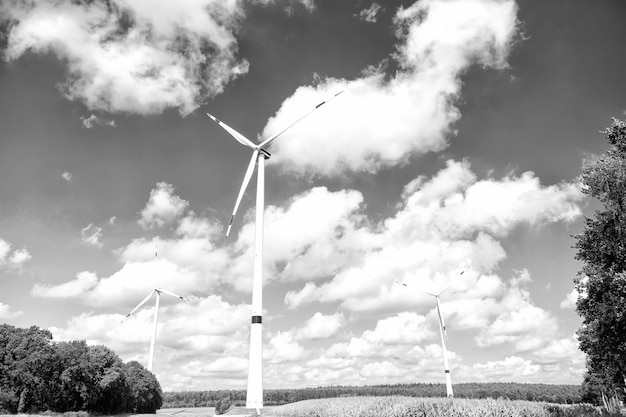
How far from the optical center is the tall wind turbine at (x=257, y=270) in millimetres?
41812

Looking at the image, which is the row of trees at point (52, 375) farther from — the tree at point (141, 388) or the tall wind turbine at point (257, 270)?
the tall wind turbine at point (257, 270)

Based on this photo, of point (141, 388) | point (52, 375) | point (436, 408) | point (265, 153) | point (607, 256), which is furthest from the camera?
point (141, 388)

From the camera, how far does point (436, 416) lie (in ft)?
132

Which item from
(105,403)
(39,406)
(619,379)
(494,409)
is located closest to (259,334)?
(494,409)

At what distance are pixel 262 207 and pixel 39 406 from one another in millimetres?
87253

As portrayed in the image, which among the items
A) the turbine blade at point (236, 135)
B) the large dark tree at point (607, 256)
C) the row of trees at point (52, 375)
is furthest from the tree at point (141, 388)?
the large dark tree at point (607, 256)

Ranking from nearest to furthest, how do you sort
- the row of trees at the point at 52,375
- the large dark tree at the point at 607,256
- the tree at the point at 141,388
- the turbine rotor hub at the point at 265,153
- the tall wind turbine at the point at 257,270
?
the large dark tree at the point at 607,256, the tall wind turbine at the point at 257,270, the turbine rotor hub at the point at 265,153, the row of trees at the point at 52,375, the tree at the point at 141,388

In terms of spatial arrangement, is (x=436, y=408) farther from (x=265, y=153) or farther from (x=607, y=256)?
(x=265, y=153)

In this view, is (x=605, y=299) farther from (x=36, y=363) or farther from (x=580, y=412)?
(x=36, y=363)

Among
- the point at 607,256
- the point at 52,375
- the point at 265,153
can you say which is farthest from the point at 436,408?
the point at 52,375

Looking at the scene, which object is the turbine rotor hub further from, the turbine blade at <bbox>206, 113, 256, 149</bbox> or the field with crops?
the field with crops

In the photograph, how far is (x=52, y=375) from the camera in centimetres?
9900

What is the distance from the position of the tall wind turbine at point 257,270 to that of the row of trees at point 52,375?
73915 mm

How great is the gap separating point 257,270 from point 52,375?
270 ft
